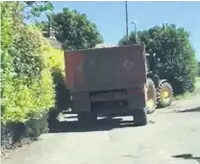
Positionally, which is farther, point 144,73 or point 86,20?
point 86,20

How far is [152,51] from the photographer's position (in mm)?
42812

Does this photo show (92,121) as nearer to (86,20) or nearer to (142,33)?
(142,33)

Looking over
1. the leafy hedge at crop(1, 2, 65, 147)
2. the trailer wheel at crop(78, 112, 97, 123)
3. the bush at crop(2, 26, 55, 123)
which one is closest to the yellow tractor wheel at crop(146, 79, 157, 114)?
the trailer wheel at crop(78, 112, 97, 123)

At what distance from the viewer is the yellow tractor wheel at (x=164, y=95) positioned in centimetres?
2973

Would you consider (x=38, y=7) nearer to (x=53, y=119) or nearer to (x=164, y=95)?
(x=53, y=119)

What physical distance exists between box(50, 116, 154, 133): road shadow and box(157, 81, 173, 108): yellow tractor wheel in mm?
7634

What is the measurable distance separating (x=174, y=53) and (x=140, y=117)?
23.6m

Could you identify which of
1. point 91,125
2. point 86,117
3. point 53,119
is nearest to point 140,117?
point 91,125

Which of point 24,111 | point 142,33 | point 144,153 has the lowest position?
point 144,153

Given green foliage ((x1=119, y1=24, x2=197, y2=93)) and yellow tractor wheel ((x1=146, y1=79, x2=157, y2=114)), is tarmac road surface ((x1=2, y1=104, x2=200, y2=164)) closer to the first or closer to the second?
yellow tractor wheel ((x1=146, y1=79, x2=157, y2=114))

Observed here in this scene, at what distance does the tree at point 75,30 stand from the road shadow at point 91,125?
40049mm

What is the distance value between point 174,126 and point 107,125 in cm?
258

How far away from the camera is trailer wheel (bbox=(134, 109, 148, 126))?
19.8m

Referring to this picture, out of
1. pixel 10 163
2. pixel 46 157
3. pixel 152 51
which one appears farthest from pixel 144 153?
pixel 152 51
